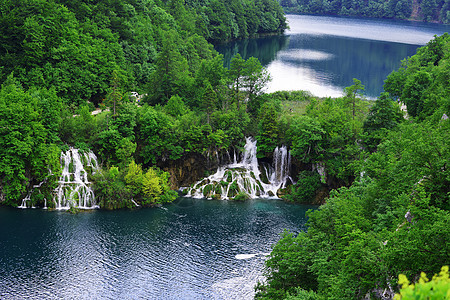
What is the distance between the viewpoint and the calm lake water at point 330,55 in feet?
372

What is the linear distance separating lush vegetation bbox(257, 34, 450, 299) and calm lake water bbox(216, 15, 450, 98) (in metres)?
36.6

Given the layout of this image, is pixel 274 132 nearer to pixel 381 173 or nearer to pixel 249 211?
pixel 249 211

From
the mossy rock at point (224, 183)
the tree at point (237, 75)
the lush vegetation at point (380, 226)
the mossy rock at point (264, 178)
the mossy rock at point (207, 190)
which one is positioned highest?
the tree at point (237, 75)

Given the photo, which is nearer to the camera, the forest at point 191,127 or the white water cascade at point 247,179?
the forest at point 191,127

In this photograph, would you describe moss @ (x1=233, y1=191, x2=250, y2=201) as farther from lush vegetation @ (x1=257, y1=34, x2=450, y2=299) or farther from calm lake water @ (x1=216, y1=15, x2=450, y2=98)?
calm lake water @ (x1=216, y1=15, x2=450, y2=98)

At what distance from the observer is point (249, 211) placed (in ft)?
197

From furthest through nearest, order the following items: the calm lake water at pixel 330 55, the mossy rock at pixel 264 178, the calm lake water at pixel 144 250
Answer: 1. the calm lake water at pixel 330 55
2. the mossy rock at pixel 264 178
3. the calm lake water at pixel 144 250

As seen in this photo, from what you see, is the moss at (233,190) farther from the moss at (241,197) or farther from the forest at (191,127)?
the forest at (191,127)

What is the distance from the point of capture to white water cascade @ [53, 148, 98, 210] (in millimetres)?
59513

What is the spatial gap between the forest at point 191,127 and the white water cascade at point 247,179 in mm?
1738

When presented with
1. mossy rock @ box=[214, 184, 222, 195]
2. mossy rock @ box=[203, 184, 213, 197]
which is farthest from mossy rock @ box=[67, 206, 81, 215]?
mossy rock @ box=[214, 184, 222, 195]

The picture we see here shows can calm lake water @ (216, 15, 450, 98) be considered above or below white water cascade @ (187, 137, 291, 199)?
above

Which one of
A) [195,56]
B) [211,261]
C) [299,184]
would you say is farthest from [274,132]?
[195,56]

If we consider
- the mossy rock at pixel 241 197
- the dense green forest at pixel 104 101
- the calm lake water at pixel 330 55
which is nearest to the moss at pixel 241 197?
the mossy rock at pixel 241 197
